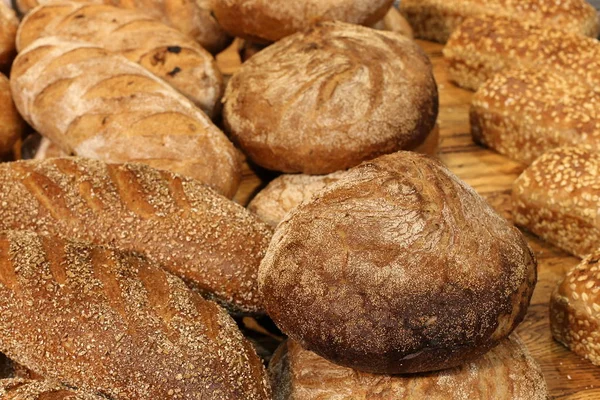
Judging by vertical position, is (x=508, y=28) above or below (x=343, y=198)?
below

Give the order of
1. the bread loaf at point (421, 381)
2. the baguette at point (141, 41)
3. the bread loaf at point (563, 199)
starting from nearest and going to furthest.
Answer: the bread loaf at point (421, 381), the bread loaf at point (563, 199), the baguette at point (141, 41)

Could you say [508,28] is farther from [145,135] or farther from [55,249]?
[55,249]

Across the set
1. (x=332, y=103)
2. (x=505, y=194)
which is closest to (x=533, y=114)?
(x=505, y=194)

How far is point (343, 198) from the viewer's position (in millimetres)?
1427

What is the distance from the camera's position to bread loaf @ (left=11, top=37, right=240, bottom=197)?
2.09 meters

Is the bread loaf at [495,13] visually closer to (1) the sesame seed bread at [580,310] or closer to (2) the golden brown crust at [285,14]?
(2) the golden brown crust at [285,14]

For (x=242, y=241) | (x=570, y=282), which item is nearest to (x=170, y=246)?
(x=242, y=241)

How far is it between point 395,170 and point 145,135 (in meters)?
0.92

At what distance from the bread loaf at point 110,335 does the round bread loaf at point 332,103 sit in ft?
2.59

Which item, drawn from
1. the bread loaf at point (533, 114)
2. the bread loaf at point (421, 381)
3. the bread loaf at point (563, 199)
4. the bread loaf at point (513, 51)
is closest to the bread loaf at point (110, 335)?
the bread loaf at point (421, 381)

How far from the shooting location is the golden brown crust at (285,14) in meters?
2.47

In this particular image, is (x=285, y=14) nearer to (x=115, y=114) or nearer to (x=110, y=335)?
(x=115, y=114)

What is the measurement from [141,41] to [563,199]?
1.54 m

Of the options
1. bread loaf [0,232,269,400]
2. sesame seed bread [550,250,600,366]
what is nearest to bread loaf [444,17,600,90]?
sesame seed bread [550,250,600,366]
